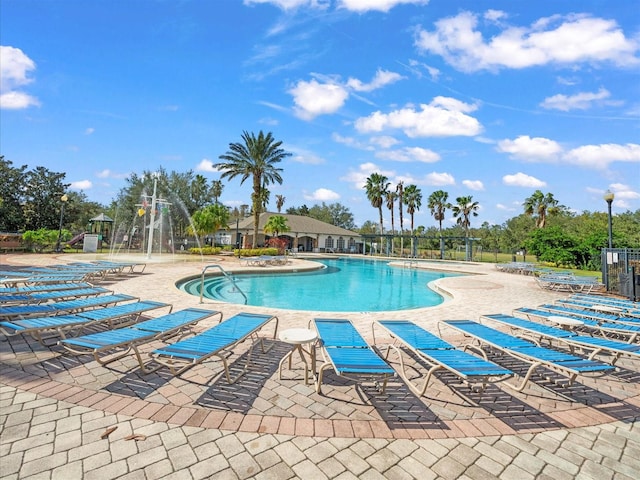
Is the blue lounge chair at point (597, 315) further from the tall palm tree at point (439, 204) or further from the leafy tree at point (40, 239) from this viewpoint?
the tall palm tree at point (439, 204)

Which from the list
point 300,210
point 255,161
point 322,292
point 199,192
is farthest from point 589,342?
point 300,210

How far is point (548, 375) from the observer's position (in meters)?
4.38

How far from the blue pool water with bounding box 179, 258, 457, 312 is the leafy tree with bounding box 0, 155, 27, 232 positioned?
3265cm

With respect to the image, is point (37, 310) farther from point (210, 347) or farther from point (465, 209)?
point (465, 209)

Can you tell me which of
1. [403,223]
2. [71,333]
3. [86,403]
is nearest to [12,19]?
[71,333]

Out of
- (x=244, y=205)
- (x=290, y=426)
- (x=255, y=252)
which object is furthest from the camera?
(x=244, y=205)

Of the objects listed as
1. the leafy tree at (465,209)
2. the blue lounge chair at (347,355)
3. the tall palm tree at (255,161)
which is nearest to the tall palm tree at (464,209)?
the leafy tree at (465,209)

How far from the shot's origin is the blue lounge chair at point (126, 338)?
371cm

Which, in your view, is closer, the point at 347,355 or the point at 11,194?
the point at 347,355

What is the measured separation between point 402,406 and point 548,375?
8.17ft

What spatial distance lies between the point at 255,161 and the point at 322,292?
18826 millimetres

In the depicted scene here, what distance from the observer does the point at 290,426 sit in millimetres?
2914

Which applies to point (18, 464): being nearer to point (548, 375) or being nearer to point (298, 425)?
point (298, 425)

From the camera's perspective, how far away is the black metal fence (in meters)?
10.1
